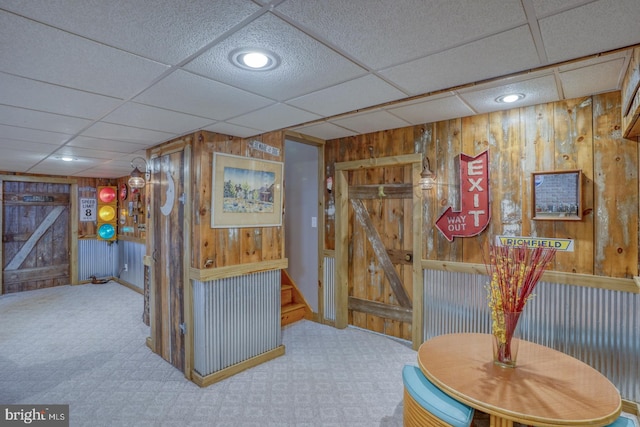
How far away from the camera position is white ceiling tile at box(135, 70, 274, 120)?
1811 mm

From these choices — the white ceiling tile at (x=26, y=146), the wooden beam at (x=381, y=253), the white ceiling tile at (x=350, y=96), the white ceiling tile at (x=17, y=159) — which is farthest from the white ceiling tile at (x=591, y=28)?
the white ceiling tile at (x=17, y=159)

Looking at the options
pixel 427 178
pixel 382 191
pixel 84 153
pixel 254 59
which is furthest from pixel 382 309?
pixel 84 153

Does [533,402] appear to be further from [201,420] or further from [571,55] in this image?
[201,420]

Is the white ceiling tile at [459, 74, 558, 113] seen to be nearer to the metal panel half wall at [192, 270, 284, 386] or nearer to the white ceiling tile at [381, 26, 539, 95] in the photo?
the white ceiling tile at [381, 26, 539, 95]

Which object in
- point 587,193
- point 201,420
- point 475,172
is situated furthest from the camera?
point 475,172

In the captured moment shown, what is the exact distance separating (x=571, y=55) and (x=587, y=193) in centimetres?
134

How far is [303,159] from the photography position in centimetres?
450

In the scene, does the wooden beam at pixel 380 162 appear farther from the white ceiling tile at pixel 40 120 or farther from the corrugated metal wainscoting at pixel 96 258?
the corrugated metal wainscoting at pixel 96 258

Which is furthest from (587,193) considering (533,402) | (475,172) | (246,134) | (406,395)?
(246,134)

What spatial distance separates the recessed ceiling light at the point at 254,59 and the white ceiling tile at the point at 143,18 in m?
0.15

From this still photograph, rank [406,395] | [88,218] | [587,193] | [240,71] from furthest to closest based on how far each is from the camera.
Answer: [88,218] < [587,193] < [406,395] < [240,71]

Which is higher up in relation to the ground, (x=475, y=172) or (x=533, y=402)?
(x=475, y=172)

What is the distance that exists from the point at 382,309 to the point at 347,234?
3.20 ft

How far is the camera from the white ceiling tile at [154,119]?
2291 millimetres
